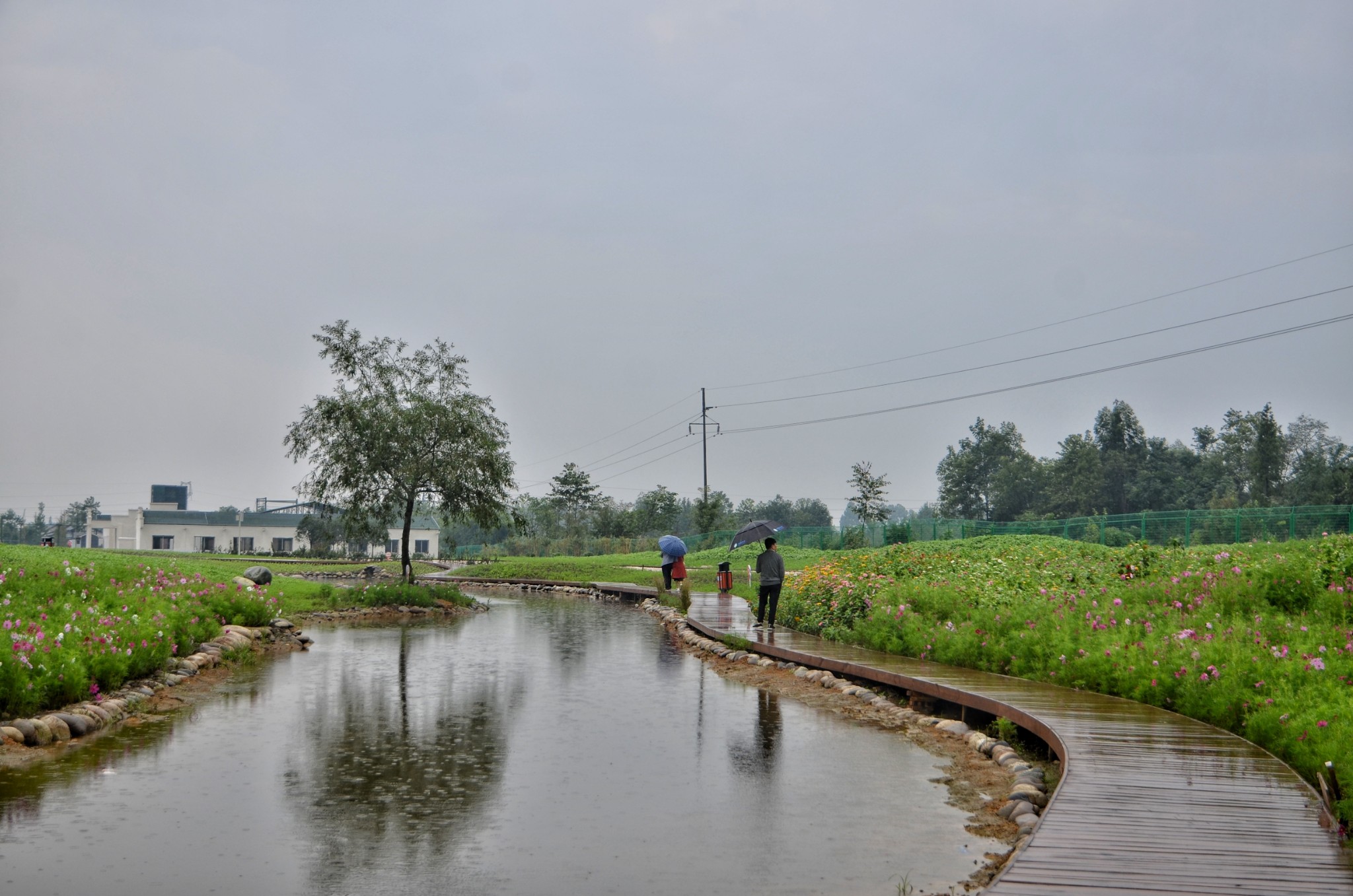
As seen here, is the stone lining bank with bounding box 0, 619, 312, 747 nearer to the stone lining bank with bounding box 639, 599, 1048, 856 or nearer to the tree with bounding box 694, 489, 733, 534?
the stone lining bank with bounding box 639, 599, 1048, 856

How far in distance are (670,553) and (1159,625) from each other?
2009 cm

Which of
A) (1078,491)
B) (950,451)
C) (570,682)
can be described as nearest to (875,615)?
(570,682)

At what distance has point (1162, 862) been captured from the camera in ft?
19.6

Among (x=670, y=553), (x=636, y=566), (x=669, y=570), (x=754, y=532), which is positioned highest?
(x=754, y=532)

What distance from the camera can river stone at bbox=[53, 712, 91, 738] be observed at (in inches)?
432

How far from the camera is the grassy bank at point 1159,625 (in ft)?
30.6

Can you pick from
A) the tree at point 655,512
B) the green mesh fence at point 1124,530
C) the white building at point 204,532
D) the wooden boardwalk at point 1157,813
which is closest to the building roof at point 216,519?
the white building at point 204,532

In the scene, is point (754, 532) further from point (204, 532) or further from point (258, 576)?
point (204, 532)

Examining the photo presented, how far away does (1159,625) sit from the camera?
12.8m

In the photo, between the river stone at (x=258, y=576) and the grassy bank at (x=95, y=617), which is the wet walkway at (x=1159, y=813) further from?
the river stone at (x=258, y=576)

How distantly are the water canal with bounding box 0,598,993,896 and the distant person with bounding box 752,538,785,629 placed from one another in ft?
14.1

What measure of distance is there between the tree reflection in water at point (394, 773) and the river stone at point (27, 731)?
8.41 feet

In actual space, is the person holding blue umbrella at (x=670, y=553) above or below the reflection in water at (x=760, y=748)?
above

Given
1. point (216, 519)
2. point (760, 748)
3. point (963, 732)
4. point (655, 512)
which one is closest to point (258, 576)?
point (760, 748)
